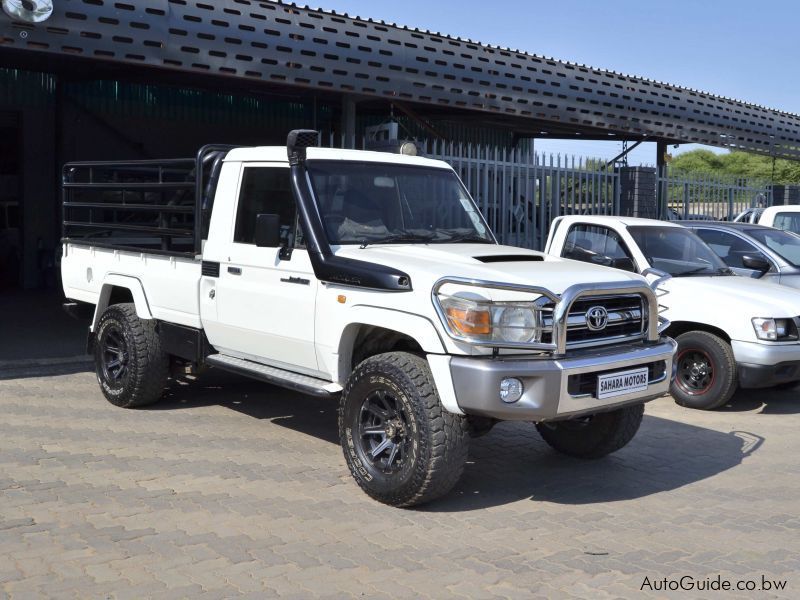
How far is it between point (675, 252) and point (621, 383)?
396cm

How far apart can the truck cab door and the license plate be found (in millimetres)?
1875

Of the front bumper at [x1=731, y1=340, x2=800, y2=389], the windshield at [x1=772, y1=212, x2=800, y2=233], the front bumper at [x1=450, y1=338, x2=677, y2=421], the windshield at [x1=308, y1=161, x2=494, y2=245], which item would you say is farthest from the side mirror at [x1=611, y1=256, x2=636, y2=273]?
the windshield at [x1=772, y1=212, x2=800, y2=233]

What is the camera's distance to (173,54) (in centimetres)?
1009

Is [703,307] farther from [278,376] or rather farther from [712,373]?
[278,376]

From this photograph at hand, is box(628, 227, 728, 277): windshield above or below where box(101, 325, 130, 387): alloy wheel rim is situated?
above

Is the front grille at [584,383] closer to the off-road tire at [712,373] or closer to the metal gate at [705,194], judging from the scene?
the off-road tire at [712,373]

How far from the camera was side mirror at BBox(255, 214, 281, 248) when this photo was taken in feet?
19.3

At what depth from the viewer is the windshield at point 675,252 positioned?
887 centimetres

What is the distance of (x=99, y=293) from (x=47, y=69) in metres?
8.98

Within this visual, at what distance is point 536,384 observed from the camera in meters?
5.02

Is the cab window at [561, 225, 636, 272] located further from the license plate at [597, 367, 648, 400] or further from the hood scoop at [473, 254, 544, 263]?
the license plate at [597, 367, 648, 400]

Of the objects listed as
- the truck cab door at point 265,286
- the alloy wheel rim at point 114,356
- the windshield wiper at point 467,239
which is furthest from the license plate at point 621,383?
the alloy wheel rim at point 114,356

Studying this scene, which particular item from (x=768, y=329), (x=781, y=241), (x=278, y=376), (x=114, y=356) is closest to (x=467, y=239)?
(x=278, y=376)

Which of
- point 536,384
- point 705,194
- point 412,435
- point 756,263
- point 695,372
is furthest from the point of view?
A: point 705,194
